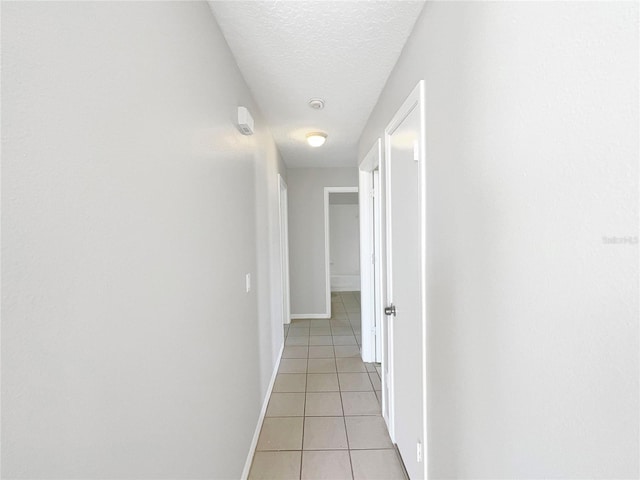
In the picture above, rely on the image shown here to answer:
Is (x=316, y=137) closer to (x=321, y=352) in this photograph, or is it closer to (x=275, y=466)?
(x=321, y=352)

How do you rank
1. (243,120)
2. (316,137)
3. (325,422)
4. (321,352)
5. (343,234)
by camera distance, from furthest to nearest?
(343,234) → (321,352) → (316,137) → (325,422) → (243,120)

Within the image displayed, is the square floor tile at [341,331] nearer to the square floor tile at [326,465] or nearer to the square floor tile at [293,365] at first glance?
the square floor tile at [293,365]

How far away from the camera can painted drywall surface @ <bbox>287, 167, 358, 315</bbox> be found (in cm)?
460

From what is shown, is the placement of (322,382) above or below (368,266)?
below

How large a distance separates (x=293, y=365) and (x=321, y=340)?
76 centimetres

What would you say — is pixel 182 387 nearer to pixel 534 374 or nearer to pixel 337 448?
pixel 534 374

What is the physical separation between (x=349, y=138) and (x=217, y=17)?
2002mm

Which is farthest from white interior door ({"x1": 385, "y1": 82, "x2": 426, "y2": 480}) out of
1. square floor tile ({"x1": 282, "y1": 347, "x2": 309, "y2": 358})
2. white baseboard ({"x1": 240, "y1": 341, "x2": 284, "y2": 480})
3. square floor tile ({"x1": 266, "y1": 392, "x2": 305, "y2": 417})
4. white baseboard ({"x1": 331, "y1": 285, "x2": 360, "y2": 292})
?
white baseboard ({"x1": 331, "y1": 285, "x2": 360, "y2": 292})

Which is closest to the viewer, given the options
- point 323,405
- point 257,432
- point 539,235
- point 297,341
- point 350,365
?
point 539,235

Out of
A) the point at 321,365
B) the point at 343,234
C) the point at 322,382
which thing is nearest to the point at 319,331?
the point at 321,365

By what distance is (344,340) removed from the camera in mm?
3791

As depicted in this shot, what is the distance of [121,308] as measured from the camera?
0.68 m

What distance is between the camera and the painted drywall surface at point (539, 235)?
476 millimetres

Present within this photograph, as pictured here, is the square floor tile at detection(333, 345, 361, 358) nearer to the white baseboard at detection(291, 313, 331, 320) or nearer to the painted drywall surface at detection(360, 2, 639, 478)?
the white baseboard at detection(291, 313, 331, 320)
